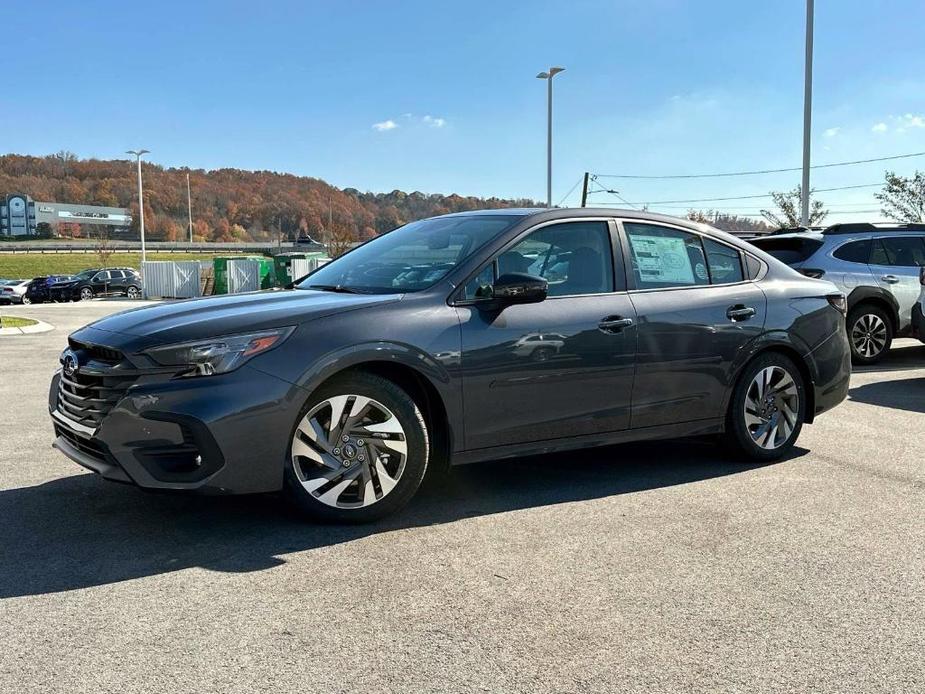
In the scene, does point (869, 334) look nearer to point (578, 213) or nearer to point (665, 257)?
point (665, 257)

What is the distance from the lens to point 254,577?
3.59 metres

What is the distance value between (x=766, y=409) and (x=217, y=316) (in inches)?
142

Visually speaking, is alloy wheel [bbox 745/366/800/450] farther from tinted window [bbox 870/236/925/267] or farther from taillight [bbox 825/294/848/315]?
tinted window [bbox 870/236/925/267]

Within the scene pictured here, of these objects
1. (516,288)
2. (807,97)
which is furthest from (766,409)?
(807,97)

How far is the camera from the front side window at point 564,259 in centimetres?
Result: 473

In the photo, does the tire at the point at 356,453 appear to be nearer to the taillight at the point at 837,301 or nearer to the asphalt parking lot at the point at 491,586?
the asphalt parking lot at the point at 491,586

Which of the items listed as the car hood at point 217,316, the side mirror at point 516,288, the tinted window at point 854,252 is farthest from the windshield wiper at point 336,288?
the tinted window at point 854,252

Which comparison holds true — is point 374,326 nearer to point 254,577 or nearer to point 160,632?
point 254,577

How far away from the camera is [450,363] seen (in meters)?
4.33

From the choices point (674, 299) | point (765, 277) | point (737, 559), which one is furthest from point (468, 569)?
point (765, 277)

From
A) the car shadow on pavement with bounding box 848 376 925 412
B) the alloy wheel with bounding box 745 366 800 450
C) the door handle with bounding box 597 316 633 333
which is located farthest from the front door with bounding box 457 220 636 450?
the car shadow on pavement with bounding box 848 376 925 412

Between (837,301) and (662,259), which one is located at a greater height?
(662,259)

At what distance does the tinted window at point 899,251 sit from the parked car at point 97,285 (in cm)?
3835

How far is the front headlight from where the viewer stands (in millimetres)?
3830
